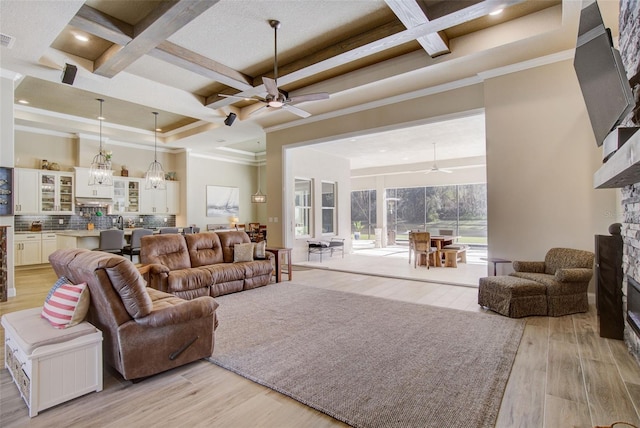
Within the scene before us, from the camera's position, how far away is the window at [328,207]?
32.1 ft

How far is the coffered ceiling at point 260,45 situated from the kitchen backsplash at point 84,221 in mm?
2940

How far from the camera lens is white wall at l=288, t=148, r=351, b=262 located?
8023 millimetres

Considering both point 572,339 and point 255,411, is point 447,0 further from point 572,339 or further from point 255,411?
point 255,411

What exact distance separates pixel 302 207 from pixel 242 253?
143 inches

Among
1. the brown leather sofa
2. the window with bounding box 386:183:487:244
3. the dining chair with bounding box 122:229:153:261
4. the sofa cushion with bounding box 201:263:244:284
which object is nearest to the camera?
the brown leather sofa

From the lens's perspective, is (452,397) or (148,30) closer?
(452,397)

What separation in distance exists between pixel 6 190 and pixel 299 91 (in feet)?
16.1

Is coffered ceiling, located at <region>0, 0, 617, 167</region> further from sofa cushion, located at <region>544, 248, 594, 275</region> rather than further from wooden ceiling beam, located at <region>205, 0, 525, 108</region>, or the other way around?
sofa cushion, located at <region>544, 248, 594, 275</region>

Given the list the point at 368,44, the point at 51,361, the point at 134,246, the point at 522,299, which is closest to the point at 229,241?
the point at 134,246

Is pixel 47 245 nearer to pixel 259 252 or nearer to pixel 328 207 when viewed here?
pixel 259 252

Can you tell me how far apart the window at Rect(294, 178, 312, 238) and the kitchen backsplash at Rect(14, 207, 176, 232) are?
4499 mm

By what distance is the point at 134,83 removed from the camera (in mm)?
5434

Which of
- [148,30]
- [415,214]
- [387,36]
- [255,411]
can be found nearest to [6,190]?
[148,30]

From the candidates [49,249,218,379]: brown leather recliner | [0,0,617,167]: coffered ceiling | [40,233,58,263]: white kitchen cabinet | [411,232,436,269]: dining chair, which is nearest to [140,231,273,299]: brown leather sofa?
[49,249,218,379]: brown leather recliner
